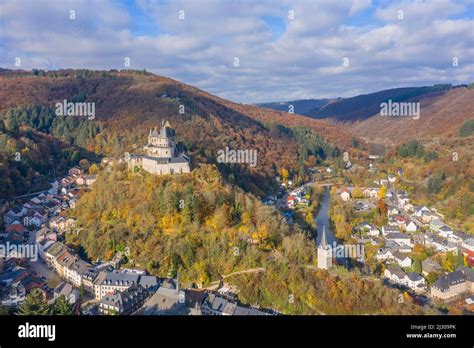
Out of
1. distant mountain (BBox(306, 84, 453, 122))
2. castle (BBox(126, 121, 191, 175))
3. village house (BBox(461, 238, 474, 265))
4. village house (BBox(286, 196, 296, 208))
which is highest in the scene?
distant mountain (BBox(306, 84, 453, 122))

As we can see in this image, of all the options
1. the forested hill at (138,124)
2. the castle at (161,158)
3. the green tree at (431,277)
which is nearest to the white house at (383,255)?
the green tree at (431,277)

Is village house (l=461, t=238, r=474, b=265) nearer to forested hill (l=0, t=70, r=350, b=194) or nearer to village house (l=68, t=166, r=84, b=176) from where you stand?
forested hill (l=0, t=70, r=350, b=194)

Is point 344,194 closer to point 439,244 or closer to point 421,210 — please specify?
point 421,210

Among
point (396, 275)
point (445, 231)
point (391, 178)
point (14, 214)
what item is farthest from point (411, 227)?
point (14, 214)

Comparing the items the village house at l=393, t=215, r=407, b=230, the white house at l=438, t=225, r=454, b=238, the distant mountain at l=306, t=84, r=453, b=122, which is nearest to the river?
the village house at l=393, t=215, r=407, b=230

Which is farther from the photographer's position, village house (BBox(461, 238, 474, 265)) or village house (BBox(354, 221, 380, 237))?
village house (BBox(354, 221, 380, 237))

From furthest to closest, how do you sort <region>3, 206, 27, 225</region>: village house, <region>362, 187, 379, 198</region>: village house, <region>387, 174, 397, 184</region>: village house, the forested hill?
1. <region>387, 174, 397, 184</region>: village house
2. <region>362, 187, 379, 198</region>: village house
3. the forested hill
4. <region>3, 206, 27, 225</region>: village house
